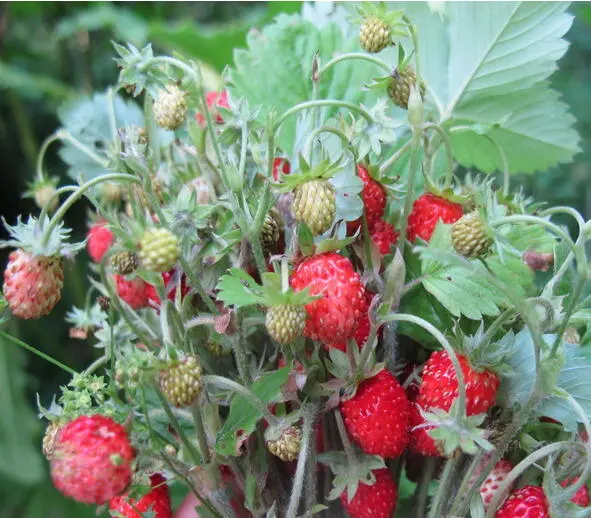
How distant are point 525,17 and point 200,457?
17.5 inches

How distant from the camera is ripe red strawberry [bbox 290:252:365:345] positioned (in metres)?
0.41

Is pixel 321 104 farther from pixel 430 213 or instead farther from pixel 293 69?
pixel 293 69

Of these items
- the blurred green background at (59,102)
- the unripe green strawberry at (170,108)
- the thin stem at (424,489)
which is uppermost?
the unripe green strawberry at (170,108)

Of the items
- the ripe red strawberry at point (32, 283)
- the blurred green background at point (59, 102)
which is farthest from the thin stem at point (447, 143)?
the blurred green background at point (59, 102)

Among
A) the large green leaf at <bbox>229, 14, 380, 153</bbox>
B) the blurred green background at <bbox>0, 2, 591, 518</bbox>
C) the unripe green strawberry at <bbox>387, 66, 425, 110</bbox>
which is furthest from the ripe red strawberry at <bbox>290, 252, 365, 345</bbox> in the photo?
the blurred green background at <bbox>0, 2, 591, 518</bbox>

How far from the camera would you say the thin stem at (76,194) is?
40cm

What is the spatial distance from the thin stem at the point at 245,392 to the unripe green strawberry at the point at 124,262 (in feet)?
0.30

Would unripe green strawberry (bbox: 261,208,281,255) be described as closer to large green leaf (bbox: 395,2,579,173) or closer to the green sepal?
the green sepal

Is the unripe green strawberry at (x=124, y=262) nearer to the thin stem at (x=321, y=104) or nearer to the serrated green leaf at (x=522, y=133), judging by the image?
the thin stem at (x=321, y=104)

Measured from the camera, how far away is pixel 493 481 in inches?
19.5

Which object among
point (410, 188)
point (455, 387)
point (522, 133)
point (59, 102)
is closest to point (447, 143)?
point (410, 188)

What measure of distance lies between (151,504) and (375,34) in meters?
0.32

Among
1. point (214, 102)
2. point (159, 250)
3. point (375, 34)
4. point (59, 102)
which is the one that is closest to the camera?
point (159, 250)

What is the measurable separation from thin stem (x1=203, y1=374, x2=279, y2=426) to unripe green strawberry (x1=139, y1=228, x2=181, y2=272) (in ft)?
0.25
